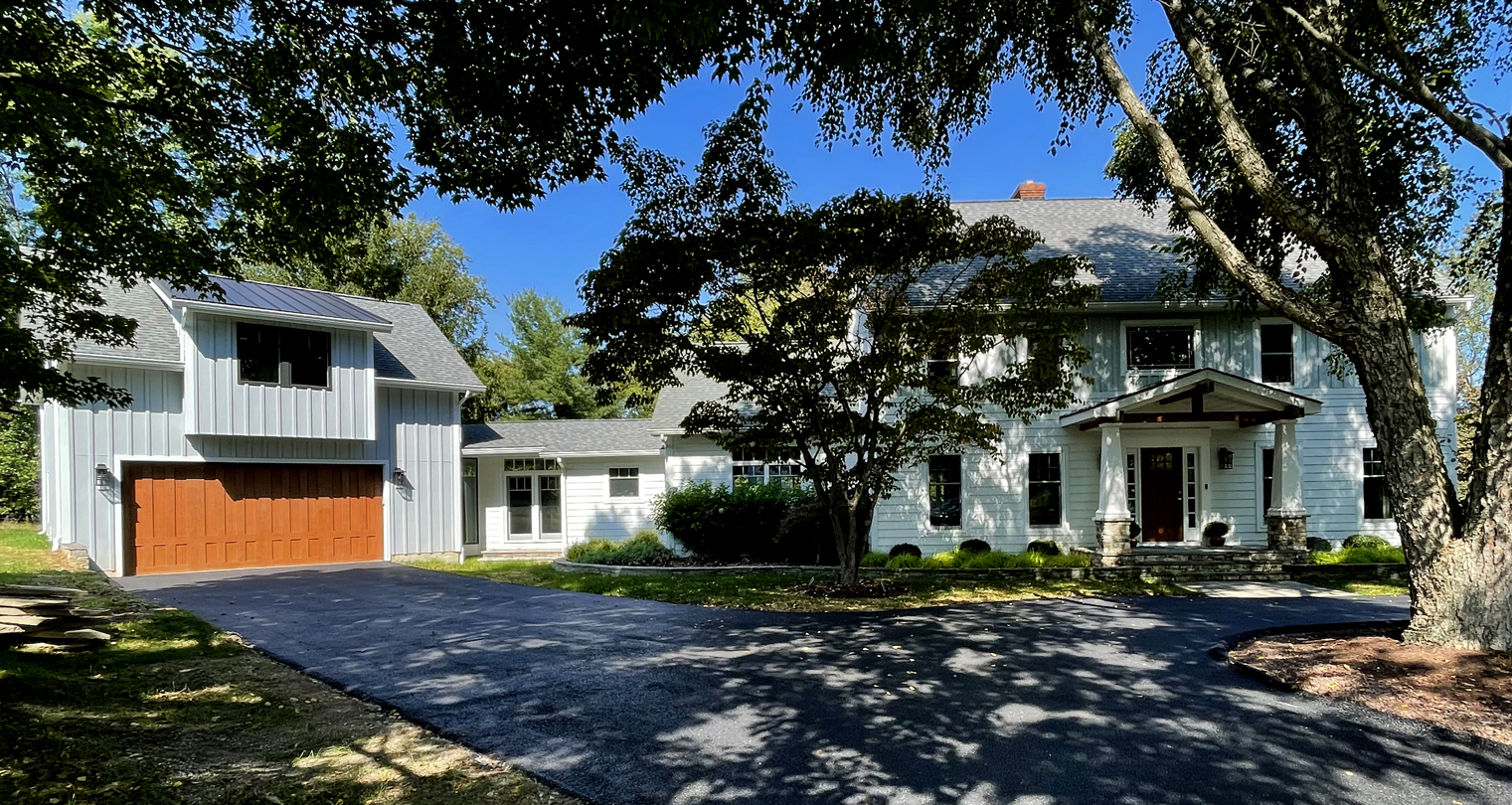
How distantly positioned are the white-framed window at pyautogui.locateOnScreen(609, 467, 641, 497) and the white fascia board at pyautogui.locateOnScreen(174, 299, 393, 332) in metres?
6.47

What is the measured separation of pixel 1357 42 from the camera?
30.4ft

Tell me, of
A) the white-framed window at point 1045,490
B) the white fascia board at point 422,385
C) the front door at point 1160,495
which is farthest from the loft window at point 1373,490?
the white fascia board at point 422,385

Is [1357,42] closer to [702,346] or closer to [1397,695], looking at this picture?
[1397,695]

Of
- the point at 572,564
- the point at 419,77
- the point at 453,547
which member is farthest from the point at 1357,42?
the point at 453,547

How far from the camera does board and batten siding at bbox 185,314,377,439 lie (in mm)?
14641

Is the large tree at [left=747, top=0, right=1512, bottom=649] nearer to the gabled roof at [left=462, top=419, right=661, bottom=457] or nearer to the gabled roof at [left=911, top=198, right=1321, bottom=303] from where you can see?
the gabled roof at [left=911, top=198, right=1321, bottom=303]

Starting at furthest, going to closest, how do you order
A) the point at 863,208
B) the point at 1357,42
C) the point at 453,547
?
the point at 453,547
the point at 863,208
the point at 1357,42

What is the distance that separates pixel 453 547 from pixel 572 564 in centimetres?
426

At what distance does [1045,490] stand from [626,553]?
844cm

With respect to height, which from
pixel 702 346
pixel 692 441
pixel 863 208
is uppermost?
pixel 863 208

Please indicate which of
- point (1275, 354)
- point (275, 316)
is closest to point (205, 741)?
point (275, 316)

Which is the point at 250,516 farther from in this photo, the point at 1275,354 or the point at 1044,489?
the point at 1275,354

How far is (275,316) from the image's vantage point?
15.2 m

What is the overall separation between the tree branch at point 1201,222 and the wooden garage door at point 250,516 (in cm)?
1611
